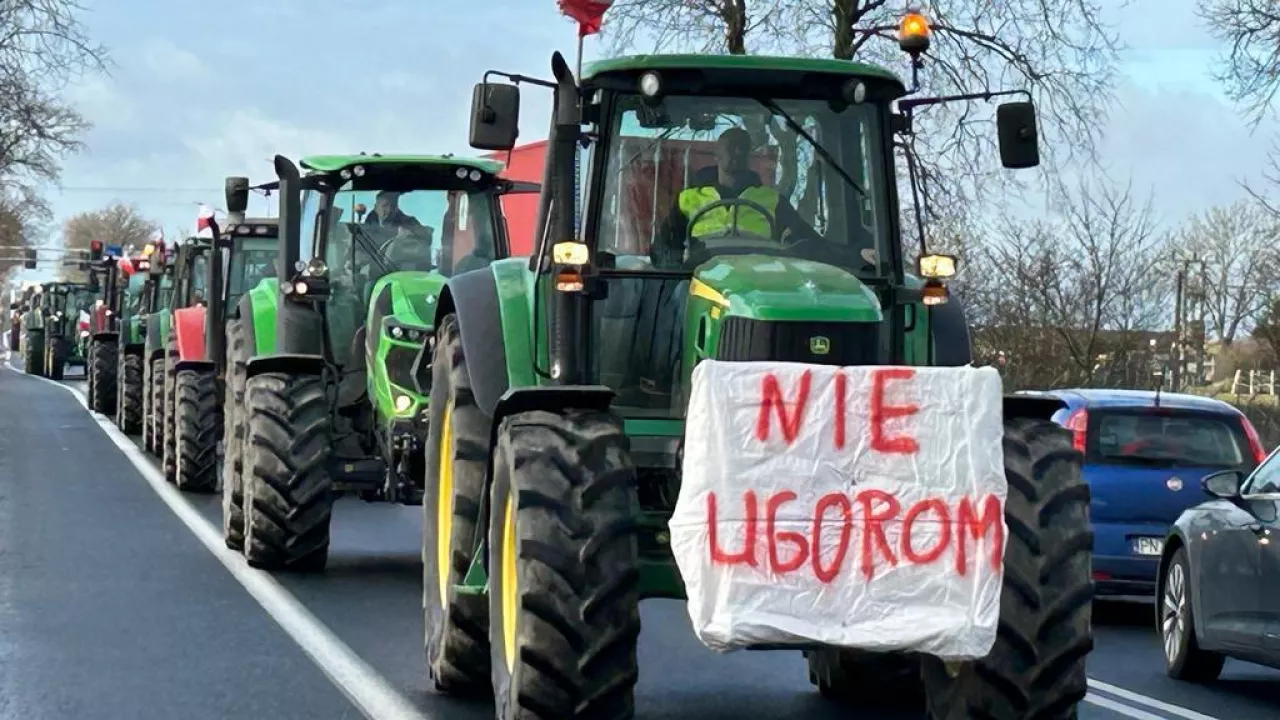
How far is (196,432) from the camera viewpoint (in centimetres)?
2027

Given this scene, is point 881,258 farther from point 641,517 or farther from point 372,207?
point 372,207

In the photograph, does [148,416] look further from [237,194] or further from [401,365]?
[401,365]

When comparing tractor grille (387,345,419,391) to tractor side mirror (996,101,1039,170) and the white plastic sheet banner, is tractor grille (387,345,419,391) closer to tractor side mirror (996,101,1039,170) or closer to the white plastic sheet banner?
tractor side mirror (996,101,1039,170)

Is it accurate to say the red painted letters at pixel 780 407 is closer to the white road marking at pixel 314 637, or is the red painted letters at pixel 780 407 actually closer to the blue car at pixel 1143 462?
the white road marking at pixel 314 637

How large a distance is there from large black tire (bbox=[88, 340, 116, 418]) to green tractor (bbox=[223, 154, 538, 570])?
21.1 meters

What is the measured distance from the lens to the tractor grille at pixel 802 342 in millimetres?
7477

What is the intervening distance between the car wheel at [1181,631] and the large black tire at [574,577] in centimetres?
484

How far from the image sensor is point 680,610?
13.2 meters

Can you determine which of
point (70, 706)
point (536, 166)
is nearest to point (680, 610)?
point (70, 706)

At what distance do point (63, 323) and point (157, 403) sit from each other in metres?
36.0

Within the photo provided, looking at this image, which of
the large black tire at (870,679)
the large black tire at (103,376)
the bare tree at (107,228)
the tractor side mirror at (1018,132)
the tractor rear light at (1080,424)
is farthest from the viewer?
the bare tree at (107,228)

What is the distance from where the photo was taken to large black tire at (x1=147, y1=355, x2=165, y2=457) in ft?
78.9

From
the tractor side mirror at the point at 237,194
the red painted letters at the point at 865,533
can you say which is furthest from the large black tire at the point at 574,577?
the tractor side mirror at the point at 237,194

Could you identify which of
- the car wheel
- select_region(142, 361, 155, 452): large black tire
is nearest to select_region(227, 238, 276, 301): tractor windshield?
select_region(142, 361, 155, 452): large black tire
